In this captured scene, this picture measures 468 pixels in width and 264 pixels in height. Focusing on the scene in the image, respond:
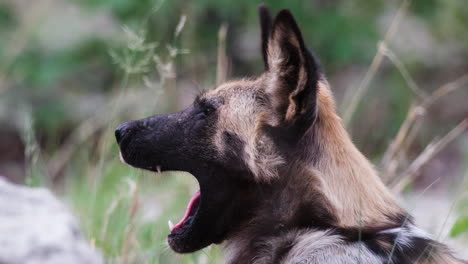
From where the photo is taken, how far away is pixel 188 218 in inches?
125

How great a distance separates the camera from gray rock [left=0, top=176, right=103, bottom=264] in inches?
90.1

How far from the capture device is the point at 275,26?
9.41ft

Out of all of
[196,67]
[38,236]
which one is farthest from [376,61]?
[196,67]

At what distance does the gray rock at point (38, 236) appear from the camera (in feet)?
7.51

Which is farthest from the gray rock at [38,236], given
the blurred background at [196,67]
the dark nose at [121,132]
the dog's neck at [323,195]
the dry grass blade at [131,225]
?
the blurred background at [196,67]

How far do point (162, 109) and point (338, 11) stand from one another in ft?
7.24

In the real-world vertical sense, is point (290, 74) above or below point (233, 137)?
above

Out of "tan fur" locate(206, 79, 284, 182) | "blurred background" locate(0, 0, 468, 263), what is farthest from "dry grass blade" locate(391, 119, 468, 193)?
"tan fur" locate(206, 79, 284, 182)

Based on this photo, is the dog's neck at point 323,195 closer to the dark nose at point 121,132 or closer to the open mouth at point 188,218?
the open mouth at point 188,218

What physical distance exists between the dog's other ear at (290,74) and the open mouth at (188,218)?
1.75ft

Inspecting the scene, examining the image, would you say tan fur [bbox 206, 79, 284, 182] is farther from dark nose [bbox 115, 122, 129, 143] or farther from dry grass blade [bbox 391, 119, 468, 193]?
dry grass blade [bbox 391, 119, 468, 193]

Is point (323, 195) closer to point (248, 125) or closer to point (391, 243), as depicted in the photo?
point (391, 243)

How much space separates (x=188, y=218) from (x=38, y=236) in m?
0.91

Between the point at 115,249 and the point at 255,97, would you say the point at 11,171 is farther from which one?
the point at 255,97
